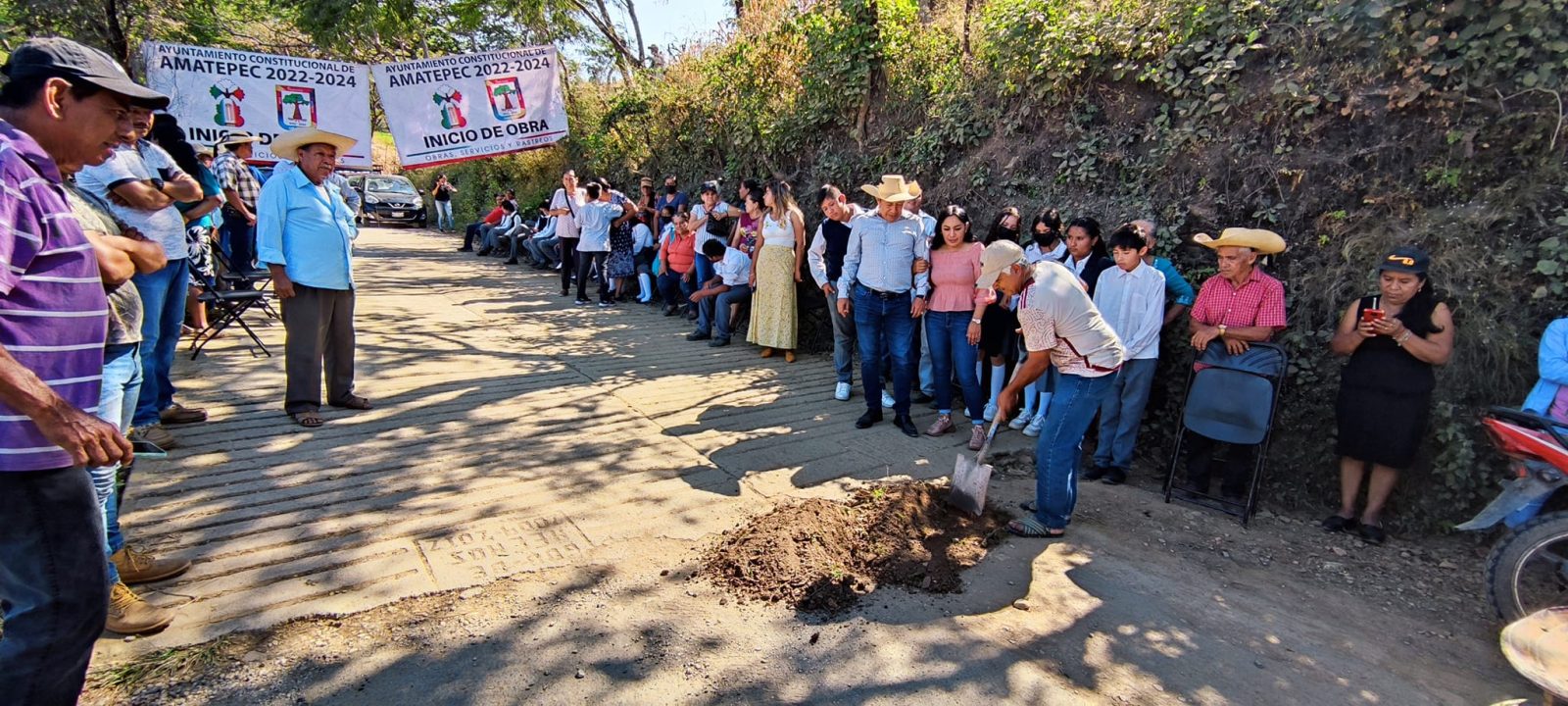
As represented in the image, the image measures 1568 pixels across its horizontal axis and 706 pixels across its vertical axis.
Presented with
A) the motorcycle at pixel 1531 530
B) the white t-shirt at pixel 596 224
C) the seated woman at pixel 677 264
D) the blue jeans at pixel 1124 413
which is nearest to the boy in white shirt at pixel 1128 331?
Answer: the blue jeans at pixel 1124 413

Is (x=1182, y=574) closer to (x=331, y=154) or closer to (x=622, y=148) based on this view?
(x=331, y=154)

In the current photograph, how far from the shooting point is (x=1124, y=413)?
4969mm

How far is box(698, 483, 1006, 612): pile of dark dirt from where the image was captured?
341cm

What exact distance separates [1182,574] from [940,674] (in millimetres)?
1690

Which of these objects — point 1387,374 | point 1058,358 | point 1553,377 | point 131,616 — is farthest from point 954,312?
point 131,616

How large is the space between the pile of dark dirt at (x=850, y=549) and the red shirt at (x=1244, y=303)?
1.88m

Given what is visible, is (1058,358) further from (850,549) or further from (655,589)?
(655,589)

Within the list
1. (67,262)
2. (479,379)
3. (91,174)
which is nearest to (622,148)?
(479,379)

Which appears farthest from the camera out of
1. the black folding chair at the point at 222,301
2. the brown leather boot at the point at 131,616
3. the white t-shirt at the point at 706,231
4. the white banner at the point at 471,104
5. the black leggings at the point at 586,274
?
the black leggings at the point at 586,274

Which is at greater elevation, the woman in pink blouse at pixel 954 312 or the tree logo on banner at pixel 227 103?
the tree logo on banner at pixel 227 103

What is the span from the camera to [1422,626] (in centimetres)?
339

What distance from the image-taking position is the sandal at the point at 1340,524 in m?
4.29

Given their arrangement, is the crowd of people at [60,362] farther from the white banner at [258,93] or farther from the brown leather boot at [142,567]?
the white banner at [258,93]

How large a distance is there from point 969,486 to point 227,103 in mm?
8727
